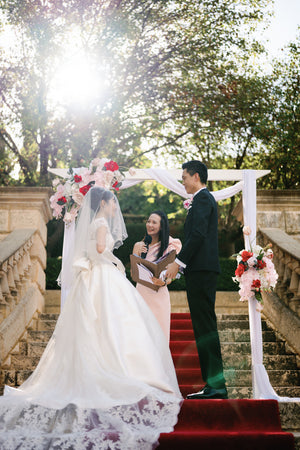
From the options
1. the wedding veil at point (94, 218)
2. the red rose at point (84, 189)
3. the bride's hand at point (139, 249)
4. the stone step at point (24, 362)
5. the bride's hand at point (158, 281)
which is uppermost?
the red rose at point (84, 189)

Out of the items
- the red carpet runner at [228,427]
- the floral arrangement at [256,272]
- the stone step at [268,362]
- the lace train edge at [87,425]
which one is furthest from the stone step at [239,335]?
the lace train edge at [87,425]

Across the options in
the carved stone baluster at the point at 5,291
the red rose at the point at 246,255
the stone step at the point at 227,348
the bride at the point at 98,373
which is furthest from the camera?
the stone step at the point at 227,348

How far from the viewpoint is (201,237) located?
4547mm

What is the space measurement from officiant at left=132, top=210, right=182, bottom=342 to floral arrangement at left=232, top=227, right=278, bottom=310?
82cm

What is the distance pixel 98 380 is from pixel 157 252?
216 cm

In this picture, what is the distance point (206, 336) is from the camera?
440 centimetres

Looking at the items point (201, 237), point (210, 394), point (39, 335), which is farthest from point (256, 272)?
point (39, 335)

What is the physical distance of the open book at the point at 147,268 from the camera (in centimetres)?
520

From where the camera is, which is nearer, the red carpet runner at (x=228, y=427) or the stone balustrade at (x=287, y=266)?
the red carpet runner at (x=228, y=427)

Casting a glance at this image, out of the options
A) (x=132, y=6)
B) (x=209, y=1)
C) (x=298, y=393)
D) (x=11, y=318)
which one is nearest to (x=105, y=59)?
(x=132, y=6)

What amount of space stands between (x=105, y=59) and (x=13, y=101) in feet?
7.75

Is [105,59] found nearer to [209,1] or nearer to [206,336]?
[209,1]

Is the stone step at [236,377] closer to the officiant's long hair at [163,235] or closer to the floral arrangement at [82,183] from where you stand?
the officiant's long hair at [163,235]

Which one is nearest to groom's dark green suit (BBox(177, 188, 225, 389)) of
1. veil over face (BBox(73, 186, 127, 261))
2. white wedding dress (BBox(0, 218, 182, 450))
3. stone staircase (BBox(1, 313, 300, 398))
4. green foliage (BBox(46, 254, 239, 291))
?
white wedding dress (BBox(0, 218, 182, 450))
